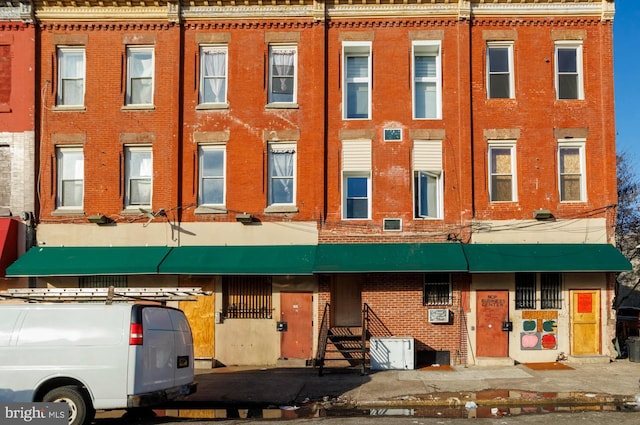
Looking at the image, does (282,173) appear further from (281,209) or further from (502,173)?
(502,173)

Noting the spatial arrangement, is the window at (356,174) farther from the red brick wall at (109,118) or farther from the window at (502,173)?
the red brick wall at (109,118)

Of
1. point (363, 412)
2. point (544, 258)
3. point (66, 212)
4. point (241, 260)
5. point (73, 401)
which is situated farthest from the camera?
point (66, 212)

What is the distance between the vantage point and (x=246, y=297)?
59.3 feet

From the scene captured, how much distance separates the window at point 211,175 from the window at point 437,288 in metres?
6.23

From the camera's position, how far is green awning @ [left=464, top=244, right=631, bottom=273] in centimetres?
1659

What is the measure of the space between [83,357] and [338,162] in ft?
32.3

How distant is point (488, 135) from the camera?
18031mm

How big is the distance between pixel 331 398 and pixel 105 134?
404 inches

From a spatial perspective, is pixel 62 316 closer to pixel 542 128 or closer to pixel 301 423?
pixel 301 423

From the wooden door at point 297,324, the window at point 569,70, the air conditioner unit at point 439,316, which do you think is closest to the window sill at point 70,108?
the wooden door at point 297,324

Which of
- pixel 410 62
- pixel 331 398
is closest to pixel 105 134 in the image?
pixel 410 62

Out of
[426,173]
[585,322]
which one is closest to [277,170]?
[426,173]

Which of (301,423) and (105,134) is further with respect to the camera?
(105,134)

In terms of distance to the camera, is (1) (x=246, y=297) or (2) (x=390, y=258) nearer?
(2) (x=390, y=258)
